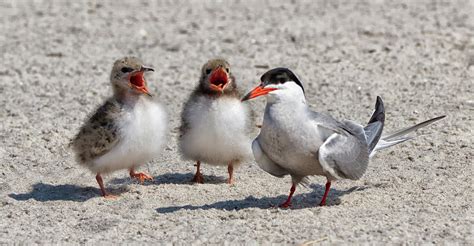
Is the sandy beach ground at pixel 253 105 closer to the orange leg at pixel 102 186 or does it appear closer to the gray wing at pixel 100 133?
the orange leg at pixel 102 186

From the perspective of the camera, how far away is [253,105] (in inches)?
352

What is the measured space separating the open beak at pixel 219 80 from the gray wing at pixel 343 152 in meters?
0.94

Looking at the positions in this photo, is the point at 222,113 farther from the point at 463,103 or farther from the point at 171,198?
the point at 463,103

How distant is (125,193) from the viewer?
22.3 ft

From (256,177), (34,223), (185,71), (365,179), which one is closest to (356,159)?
(365,179)

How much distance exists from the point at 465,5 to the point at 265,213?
24.5 feet

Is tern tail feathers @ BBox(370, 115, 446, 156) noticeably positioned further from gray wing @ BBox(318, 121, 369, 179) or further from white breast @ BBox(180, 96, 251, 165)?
white breast @ BBox(180, 96, 251, 165)

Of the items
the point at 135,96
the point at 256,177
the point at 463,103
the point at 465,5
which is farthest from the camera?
the point at 465,5

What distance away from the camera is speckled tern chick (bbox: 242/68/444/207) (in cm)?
599

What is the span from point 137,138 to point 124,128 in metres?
0.12

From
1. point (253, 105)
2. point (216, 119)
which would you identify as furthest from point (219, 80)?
point (253, 105)

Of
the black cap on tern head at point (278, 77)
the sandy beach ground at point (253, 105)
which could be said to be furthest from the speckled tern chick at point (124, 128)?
the black cap on tern head at point (278, 77)

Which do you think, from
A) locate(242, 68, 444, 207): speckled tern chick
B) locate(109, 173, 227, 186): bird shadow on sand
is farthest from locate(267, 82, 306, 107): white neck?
locate(109, 173, 227, 186): bird shadow on sand

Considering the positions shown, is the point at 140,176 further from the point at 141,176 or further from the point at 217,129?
the point at 217,129
